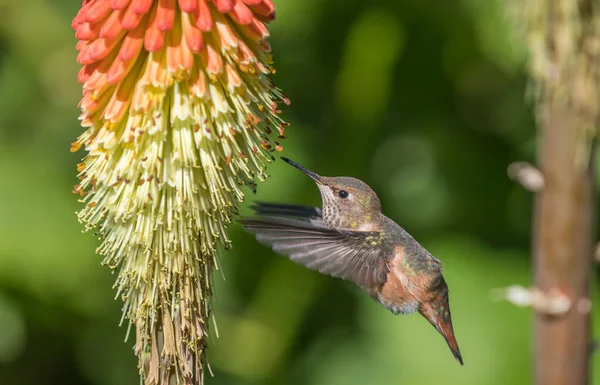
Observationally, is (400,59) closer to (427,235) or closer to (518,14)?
(427,235)

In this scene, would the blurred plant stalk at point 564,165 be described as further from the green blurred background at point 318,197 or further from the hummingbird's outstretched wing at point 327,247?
the green blurred background at point 318,197

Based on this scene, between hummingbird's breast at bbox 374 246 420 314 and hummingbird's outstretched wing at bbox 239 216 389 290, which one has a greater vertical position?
hummingbird's outstretched wing at bbox 239 216 389 290

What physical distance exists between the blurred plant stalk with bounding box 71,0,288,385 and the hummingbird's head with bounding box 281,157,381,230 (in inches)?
34.9

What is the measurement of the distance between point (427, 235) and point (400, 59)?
1.26 metres

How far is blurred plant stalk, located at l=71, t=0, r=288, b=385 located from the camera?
253cm

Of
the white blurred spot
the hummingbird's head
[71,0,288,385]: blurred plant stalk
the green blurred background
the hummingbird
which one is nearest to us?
the white blurred spot

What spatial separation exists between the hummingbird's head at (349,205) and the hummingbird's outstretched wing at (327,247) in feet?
0.30

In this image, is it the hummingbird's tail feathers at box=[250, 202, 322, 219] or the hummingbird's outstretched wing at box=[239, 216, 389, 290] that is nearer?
the hummingbird's outstretched wing at box=[239, 216, 389, 290]

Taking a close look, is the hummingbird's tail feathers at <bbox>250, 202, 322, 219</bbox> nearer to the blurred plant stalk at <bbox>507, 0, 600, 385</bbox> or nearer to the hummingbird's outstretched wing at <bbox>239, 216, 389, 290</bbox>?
the hummingbird's outstretched wing at <bbox>239, 216, 389, 290</bbox>

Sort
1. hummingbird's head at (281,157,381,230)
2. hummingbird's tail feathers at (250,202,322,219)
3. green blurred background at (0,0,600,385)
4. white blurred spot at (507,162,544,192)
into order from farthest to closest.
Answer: green blurred background at (0,0,600,385) < hummingbird's tail feathers at (250,202,322,219) < hummingbird's head at (281,157,381,230) < white blurred spot at (507,162,544,192)

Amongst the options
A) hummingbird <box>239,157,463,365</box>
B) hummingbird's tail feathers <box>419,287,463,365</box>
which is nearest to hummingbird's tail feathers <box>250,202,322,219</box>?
hummingbird <box>239,157,463,365</box>

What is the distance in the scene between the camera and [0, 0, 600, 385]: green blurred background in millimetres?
5188

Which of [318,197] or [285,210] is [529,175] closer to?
[285,210]


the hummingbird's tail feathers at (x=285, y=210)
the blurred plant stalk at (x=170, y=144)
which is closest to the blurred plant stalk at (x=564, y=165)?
the blurred plant stalk at (x=170, y=144)
